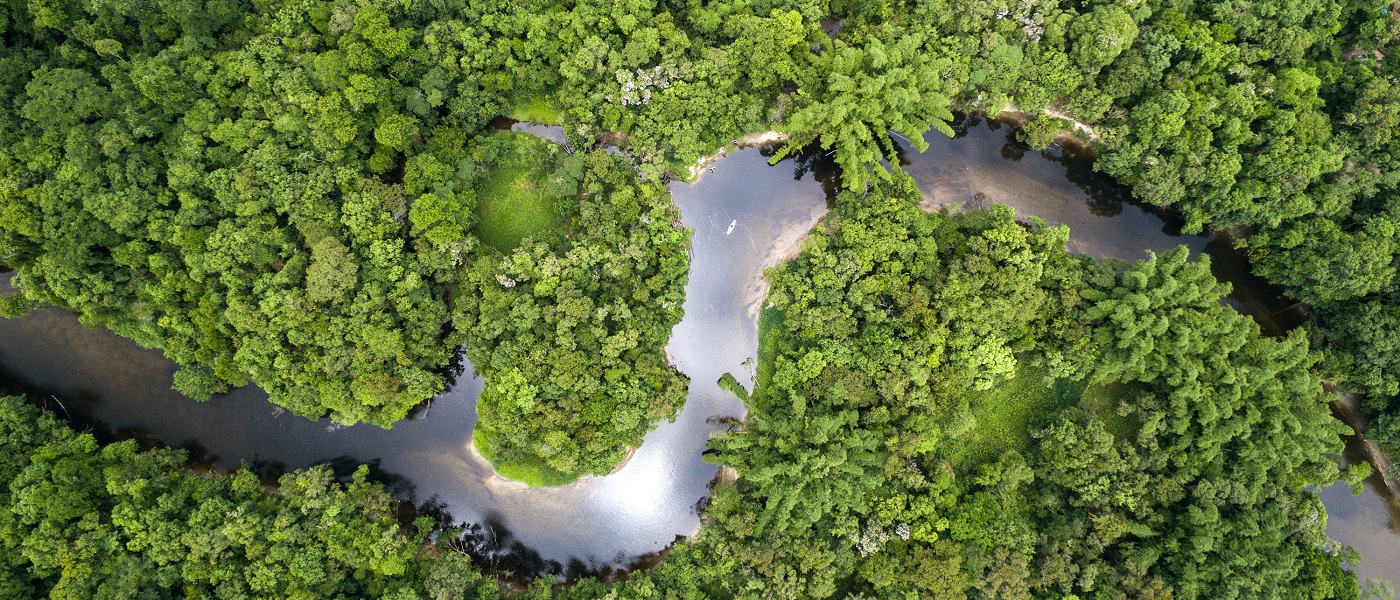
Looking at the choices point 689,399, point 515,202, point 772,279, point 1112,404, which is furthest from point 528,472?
point 1112,404

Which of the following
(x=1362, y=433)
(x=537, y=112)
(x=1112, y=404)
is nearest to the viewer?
(x=1112, y=404)

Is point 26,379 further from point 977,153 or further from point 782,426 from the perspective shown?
point 977,153

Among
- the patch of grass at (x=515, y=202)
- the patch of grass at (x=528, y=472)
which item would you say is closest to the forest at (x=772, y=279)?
the patch of grass at (x=515, y=202)

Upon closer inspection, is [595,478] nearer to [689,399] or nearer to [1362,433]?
[689,399]

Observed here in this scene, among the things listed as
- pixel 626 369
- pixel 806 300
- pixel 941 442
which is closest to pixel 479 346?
pixel 626 369

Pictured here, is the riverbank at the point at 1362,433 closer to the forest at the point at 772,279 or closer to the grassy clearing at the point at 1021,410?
the forest at the point at 772,279

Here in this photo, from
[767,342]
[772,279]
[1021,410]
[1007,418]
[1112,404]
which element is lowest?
[1007,418]
